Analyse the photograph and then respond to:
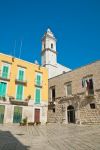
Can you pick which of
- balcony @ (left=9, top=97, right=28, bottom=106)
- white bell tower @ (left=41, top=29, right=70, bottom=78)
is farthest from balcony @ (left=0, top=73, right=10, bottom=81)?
white bell tower @ (left=41, top=29, right=70, bottom=78)

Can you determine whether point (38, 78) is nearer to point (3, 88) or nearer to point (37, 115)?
point (37, 115)

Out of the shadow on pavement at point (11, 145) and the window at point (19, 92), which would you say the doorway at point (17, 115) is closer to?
the window at point (19, 92)

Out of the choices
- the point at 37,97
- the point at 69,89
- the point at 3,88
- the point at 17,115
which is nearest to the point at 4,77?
the point at 3,88

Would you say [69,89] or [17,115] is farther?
[69,89]

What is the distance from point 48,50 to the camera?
35.2 meters

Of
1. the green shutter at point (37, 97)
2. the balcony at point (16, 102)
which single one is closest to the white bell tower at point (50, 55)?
the green shutter at point (37, 97)

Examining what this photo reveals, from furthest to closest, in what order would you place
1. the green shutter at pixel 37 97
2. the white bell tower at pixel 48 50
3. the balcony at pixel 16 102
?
1. the white bell tower at pixel 48 50
2. the green shutter at pixel 37 97
3. the balcony at pixel 16 102

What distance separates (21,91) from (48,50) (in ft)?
52.7

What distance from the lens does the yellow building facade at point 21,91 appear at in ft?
66.7

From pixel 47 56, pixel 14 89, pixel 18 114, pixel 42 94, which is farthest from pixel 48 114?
pixel 47 56

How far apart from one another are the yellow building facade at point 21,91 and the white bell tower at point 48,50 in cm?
906

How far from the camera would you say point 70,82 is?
71.1ft

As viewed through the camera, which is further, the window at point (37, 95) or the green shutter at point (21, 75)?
the window at point (37, 95)

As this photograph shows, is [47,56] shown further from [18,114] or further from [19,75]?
[18,114]
